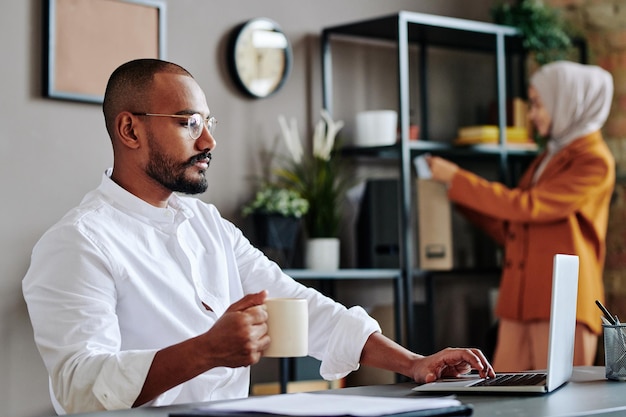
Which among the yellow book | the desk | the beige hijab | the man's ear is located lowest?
the desk

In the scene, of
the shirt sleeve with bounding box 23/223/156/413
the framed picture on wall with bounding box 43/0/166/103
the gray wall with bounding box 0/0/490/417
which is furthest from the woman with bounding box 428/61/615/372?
the shirt sleeve with bounding box 23/223/156/413

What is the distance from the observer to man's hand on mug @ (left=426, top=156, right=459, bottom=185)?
13.2ft

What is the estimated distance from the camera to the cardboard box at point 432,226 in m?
4.19

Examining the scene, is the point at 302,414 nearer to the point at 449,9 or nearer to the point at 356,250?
the point at 356,250

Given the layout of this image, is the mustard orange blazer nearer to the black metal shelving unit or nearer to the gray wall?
the black metal shelving unit

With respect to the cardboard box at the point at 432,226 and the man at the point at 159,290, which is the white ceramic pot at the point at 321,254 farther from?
the man at the point at 159,290

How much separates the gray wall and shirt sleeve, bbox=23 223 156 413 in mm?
1463

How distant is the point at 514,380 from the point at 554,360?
0.43 feet

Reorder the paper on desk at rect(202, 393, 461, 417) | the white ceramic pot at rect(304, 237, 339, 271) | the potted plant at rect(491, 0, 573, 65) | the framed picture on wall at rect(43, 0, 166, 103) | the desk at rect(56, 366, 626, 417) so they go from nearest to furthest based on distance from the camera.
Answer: the paper on desk at rect(202, 393, 461, 417)
the desk at rect(56, 366, 626, 417)
the framed picture on wall at rect(43, 0, 166, 103)
the white ceramic pot at rect(304, 237, 339, 271)
the potted plant at rect(491, 0, 573, 65)

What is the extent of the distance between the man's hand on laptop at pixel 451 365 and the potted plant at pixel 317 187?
6.60ft

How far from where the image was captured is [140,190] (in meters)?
2.10

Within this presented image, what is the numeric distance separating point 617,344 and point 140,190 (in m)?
1.01

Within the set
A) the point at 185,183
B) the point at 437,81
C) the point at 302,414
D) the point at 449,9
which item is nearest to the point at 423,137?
the point at 437,81

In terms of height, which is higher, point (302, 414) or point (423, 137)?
point (423, 137)
